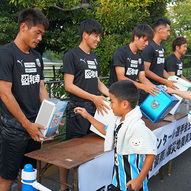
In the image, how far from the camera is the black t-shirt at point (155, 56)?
13.4 feet

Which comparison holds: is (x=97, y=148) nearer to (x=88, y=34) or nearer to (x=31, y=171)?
(x=31, y=171)

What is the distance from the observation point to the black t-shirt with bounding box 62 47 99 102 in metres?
2.72

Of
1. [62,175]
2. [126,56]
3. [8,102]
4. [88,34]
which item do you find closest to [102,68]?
[126,56]

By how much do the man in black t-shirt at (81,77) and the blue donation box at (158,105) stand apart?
603 millimetres

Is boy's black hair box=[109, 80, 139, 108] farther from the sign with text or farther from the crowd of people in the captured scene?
the sign with text

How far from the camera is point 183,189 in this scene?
336 centimetres

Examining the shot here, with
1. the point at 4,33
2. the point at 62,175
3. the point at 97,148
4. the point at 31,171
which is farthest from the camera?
the point at 4,33

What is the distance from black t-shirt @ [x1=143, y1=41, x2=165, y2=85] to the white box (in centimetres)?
232

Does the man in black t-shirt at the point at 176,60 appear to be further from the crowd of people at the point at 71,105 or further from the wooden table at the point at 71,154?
the wooden table at the point at 71,154

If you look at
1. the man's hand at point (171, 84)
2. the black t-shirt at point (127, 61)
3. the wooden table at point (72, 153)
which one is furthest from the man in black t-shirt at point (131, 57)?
the wooden table at point (72, 153)

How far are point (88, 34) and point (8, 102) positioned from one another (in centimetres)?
126

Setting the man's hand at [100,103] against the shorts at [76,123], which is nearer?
the man's hand at [100,103]

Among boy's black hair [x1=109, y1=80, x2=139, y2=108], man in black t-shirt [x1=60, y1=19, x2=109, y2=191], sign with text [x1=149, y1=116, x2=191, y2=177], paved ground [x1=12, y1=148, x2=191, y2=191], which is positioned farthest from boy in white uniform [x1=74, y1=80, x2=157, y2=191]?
paved ground [x1=12, y1=148, x2=191, y2=191]

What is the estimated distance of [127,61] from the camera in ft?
11.1
